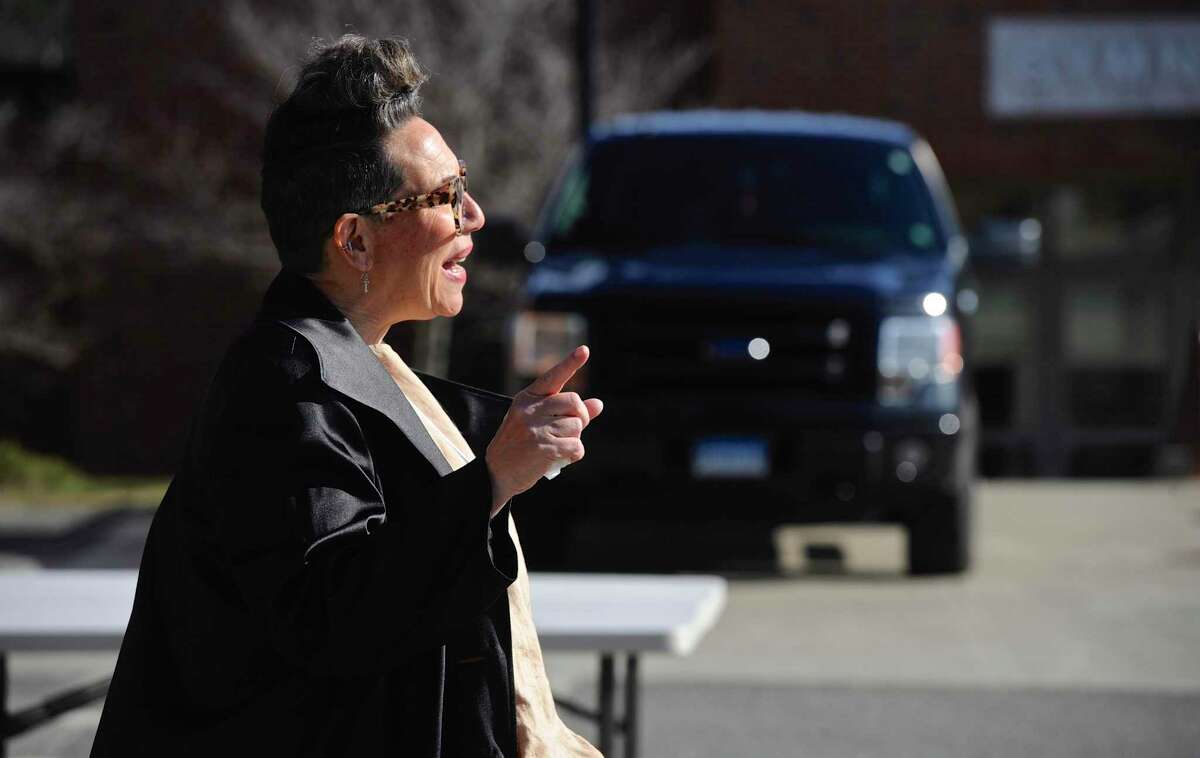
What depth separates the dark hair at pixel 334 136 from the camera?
2.07 metres

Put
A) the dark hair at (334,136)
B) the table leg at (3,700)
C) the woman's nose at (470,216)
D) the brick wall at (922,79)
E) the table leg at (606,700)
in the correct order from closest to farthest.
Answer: the dark hair at (334,136)
the woman's nose at (470,216)
the table leg at (606,700)
the table leg at (3,700)
the brick wall at (922,79)

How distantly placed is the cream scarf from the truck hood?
619cm

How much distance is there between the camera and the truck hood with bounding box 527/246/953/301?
843 centimetres

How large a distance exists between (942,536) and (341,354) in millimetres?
7065

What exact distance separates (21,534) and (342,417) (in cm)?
1040

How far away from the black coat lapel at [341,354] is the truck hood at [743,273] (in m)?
6.30

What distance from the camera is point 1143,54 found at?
1852 cm

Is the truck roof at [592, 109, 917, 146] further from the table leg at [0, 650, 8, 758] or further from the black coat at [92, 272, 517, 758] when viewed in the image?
the black coat at [92, 272, 517, 758]

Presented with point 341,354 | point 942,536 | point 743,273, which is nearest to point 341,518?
point 341,354

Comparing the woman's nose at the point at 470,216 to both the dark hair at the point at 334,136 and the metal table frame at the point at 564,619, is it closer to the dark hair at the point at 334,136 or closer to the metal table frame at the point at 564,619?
the dark hair at the point at 334,136

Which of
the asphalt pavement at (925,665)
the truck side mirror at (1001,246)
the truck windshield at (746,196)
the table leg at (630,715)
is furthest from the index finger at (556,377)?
the truck side mirror at (1001,246)

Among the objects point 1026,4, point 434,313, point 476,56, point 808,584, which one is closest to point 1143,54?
point 1026,4

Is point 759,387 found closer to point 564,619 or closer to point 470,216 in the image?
point 564,619

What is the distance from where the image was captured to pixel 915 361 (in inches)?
329
